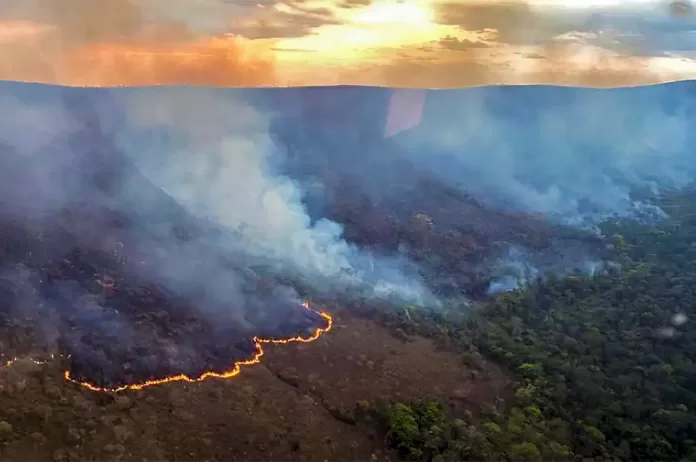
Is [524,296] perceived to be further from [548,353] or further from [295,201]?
[295,201]

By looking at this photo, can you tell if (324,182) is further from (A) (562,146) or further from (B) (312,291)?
(A) (562,146)

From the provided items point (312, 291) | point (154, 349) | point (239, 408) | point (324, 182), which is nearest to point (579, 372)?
point (312, 291)

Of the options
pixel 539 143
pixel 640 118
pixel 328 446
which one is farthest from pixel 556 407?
pixel 640 118

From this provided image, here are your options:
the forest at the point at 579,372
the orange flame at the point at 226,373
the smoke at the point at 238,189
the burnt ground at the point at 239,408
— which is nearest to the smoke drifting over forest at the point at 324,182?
the smoke at the point at 238,189

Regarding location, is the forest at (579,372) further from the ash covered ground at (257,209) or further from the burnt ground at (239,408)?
the ash covered ground at (257,209)

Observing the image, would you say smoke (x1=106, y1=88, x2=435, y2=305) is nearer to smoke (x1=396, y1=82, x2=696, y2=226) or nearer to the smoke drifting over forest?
the smoke drifting over forest
